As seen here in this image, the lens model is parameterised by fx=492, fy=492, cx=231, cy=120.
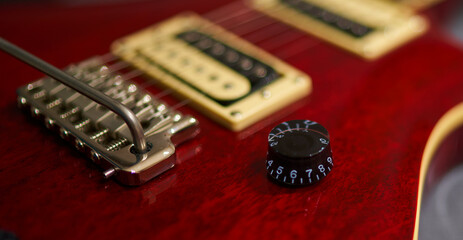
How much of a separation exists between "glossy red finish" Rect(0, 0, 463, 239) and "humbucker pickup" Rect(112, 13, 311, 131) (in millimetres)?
23

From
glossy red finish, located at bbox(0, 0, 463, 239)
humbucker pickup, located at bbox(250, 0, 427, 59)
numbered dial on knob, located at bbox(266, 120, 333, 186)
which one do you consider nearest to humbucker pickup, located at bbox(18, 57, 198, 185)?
glossy red finish, located at bbox(0, 0, 463, 239)

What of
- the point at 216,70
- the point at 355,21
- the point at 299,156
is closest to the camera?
the point at 299,156

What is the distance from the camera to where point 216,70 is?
758mm

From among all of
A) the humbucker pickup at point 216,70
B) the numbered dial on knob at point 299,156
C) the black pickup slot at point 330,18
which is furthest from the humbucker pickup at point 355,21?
the numbered dial on knob at point 299,156

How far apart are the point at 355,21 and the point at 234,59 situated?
0.27 meters

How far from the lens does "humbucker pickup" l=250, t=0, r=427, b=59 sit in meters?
0.87

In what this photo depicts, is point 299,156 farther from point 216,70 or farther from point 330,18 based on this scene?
point 330,18

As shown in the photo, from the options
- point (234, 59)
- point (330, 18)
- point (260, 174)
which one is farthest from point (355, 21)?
point (260, 174)

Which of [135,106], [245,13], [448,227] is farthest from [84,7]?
[448,227]

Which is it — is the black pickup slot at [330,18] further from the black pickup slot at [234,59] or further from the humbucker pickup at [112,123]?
the humbucker pickup at [112,123]

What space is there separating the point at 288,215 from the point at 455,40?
57 centimetres

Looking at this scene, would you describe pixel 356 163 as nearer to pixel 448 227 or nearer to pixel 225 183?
pixel 225 183

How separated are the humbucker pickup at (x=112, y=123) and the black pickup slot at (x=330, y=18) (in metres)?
0.39

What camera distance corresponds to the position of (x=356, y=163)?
24.5 inches
